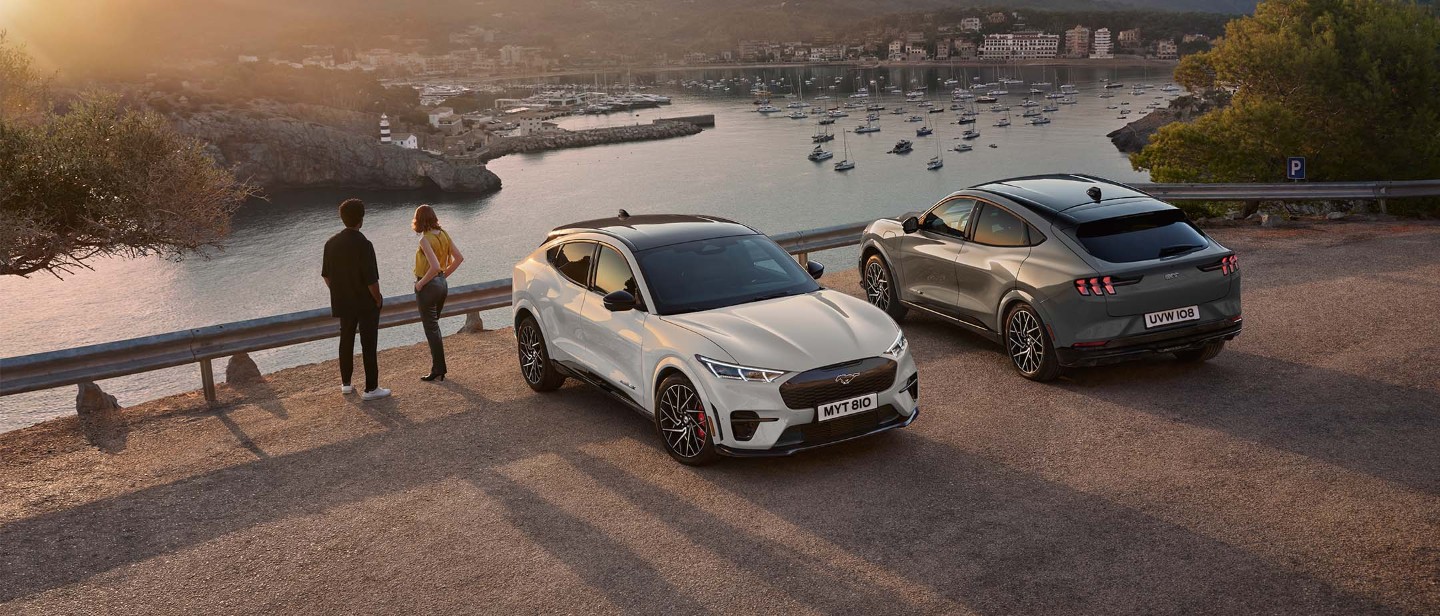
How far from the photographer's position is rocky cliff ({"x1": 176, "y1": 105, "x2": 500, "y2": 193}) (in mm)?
116875

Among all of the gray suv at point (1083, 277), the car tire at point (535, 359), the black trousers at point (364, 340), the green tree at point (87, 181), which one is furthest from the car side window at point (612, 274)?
the green tree at point (87, 181)

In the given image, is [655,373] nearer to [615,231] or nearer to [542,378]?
[615,231]

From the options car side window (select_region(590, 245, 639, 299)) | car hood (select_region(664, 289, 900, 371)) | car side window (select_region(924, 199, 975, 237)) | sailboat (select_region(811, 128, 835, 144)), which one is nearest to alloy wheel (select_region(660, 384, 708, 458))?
car hood (select_region(664, 289, 900, 371))

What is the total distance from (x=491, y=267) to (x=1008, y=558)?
77.5 metres

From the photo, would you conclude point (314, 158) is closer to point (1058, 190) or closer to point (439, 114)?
point (439, 114)

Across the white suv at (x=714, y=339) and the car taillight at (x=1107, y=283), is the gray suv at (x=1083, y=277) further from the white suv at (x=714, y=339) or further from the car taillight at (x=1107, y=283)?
the white suv at (x=714, y=339)

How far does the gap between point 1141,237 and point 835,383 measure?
11.7ft

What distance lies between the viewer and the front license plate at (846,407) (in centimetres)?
699

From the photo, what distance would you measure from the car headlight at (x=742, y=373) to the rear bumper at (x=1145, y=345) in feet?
10.4

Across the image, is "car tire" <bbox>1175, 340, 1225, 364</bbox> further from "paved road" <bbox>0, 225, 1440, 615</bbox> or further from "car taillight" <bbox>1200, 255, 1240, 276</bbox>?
"car taillight" <bbox>1200, 255, 1240, 276</bbox>

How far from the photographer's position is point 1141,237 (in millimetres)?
8977

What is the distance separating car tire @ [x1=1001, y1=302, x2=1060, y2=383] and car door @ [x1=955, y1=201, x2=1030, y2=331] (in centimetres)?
22

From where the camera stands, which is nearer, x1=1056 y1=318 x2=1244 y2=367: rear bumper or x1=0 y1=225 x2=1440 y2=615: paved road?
x1=0 y1=225 x2=1440 y2=615: paved road

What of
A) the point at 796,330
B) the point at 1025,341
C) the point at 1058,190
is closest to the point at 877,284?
the point at 1058,190
